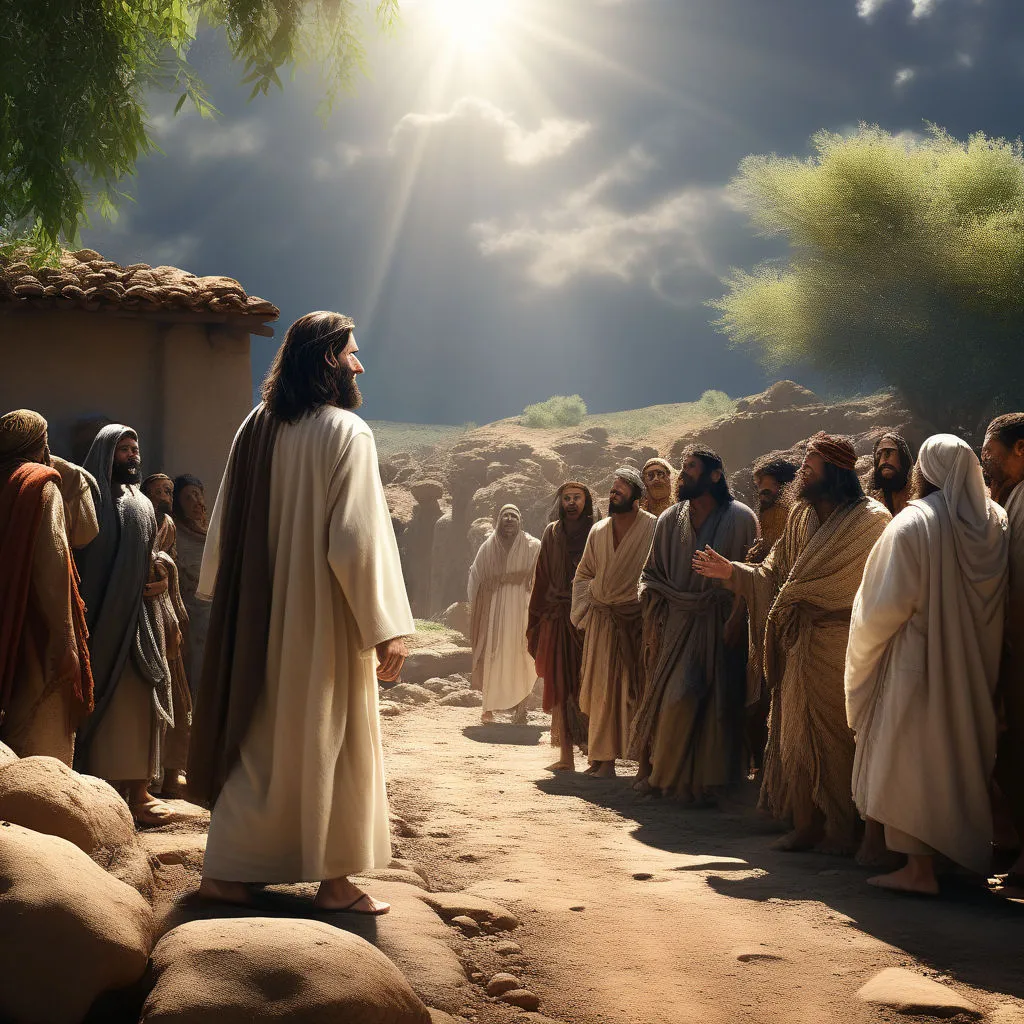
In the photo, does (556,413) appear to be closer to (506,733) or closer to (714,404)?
(714,404)

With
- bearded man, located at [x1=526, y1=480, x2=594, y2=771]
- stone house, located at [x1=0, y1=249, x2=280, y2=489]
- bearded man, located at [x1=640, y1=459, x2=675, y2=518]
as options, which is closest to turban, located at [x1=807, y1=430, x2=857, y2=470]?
bearded man, located at [x1=526, y1=480, x2=594, y2=771]

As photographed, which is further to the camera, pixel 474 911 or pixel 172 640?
pixel 172 640

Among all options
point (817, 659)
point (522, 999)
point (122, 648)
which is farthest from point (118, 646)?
point (817, 659)

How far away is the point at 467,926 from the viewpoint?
14.9 ft

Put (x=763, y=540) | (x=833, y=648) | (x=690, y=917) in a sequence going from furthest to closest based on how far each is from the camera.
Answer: (x=763, y=540) < (x=833, y=648) < (x=690, y=917)

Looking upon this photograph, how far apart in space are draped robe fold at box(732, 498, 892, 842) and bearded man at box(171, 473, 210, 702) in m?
3.98

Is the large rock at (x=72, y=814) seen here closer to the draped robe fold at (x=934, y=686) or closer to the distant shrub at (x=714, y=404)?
the draped robe fold at (x=934, y=686)

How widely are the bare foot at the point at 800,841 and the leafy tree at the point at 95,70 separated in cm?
777

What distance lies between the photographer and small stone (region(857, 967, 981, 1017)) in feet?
12.5

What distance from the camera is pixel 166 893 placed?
14.7ft

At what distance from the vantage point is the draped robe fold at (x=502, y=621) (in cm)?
1324

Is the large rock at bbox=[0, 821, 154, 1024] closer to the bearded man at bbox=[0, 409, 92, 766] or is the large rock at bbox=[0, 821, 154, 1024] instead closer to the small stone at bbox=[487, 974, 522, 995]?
the small stone at bbox=[487, 974, 522, 995]

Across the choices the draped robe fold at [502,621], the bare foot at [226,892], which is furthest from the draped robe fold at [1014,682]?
the draped robe fold at [502,621]

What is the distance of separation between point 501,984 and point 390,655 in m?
1.26
